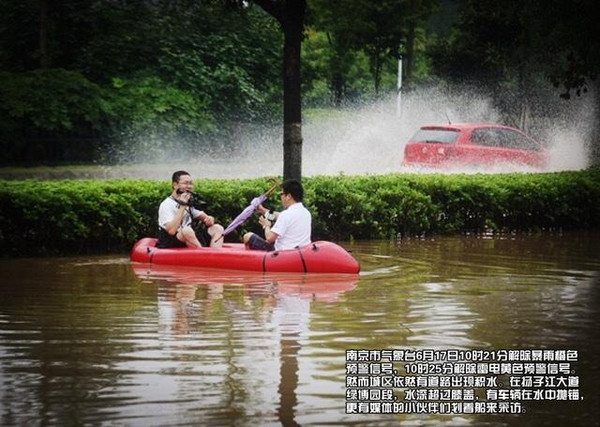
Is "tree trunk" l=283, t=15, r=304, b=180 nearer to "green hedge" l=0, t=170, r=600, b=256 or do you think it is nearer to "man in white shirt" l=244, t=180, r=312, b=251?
"green hedge" l=0, t=170, r=600, b=256

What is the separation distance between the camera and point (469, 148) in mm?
25516

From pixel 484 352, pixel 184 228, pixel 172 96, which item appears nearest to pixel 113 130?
pixel 172 96

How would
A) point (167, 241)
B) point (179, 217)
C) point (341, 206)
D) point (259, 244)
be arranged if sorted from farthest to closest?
point (341, 206) → point (167, 241) → point (179, 217) → point (259, 244)

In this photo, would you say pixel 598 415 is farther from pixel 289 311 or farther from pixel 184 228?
pixel 184 228

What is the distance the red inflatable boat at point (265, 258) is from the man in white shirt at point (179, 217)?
0.21 meters

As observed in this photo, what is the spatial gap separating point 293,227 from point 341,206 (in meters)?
4.19

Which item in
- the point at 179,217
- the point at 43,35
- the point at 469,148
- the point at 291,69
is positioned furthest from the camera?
the point at 43,35

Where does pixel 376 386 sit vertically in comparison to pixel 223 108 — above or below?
below

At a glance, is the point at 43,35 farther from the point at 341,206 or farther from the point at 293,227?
the point at 293,227

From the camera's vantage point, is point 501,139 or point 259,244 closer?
point 259,244

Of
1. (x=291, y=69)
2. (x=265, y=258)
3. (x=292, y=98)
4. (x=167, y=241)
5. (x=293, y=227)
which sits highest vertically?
(x=291, y=69)

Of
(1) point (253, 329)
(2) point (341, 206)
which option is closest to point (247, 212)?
(2) point (341, 206)

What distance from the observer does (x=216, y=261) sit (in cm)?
1487

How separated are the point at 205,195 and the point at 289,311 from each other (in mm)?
5924
